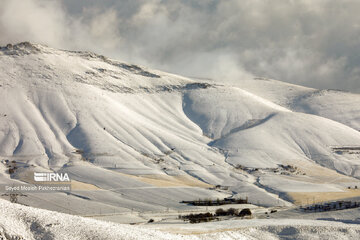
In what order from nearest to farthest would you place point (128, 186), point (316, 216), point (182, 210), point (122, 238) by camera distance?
point (122, 238)
point (316, 216)
point (182, 210)
point (128, 186)

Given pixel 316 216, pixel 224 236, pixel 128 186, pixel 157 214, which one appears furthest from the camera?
pixel 128 186

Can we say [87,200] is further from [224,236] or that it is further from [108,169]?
[224,236]

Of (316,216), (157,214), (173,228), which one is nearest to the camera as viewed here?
(173,228)

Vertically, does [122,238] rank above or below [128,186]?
below

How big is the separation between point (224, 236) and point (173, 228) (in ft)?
37.4

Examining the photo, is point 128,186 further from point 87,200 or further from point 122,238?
point 122,238

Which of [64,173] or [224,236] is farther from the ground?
[64,173]

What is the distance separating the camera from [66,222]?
6438 cm

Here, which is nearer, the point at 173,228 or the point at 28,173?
the point at 173,228

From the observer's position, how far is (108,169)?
195875mm

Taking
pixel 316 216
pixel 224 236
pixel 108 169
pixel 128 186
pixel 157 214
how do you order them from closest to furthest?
1. pixel 224 236
2. pixel 316 216
3. pixel 157 214
4. pixel 128 186
5. pixel 108 169

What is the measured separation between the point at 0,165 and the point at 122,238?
13402 cm

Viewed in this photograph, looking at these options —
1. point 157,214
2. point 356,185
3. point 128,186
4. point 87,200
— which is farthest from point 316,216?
point 356,185

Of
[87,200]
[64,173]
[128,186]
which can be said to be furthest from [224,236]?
[64,173]
